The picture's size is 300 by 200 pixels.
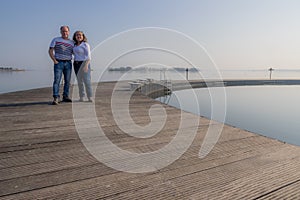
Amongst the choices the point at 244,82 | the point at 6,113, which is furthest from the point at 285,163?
the point at 244,82

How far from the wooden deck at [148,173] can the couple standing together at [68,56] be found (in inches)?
73.6

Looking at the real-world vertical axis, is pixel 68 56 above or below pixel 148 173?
above

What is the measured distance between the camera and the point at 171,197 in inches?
45.4

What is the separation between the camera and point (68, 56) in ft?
13.0

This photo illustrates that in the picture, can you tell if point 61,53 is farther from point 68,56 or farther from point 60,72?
point 60,72

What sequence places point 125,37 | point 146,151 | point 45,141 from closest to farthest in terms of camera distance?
point 146,151, point 45,141, point 125,37

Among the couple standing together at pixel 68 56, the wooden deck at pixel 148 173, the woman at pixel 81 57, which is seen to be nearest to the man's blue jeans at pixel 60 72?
the couple standing together at pixel 68 56

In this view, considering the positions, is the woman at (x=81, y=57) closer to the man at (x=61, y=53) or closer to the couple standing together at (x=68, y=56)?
the couple standing together at (x=68, y=56)

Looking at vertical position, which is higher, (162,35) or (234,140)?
(162,35)

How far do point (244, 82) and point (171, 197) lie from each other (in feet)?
85.2

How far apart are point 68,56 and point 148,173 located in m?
3.33

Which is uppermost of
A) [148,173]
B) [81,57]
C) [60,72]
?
[81,57]

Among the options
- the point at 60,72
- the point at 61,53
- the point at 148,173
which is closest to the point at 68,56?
the point at 61,53

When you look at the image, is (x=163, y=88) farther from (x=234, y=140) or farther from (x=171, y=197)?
(x=171, y=197)
